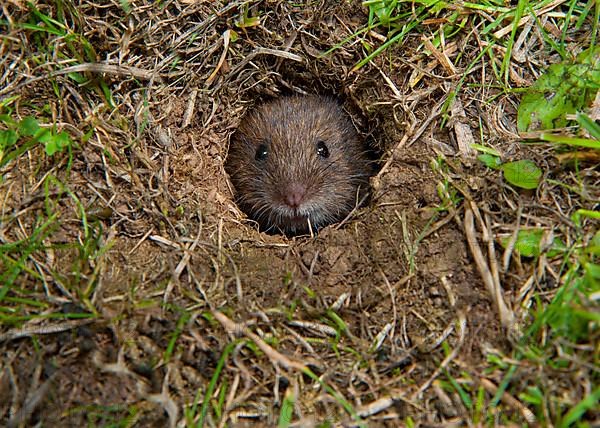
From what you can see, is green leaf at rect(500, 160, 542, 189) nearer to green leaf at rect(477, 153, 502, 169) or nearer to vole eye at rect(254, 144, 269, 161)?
green leaf at rect(477, 153, 502, 169)

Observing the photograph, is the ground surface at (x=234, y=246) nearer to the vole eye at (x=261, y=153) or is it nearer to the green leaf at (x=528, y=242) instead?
the green leaf at (x=528, y=242)

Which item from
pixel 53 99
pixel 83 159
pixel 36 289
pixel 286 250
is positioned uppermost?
pixel 53 99

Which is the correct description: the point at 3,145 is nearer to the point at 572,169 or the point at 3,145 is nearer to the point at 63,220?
the point at 63,220

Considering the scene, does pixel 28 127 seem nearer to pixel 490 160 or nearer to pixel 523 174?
pixel 490 160

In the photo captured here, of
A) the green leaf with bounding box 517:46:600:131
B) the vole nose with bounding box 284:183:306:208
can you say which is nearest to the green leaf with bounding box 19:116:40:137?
the vole nose with bounding box 284:183:306:208

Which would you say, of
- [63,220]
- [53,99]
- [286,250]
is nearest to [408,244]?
[286,250]

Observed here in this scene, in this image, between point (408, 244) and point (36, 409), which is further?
point (408, 244)
